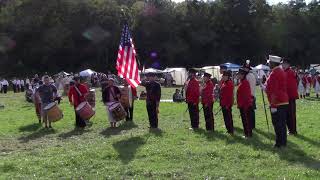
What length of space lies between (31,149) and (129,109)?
6.46 m

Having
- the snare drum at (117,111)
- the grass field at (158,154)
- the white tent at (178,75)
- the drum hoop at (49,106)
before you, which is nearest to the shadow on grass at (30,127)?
the grass field at (158,154)

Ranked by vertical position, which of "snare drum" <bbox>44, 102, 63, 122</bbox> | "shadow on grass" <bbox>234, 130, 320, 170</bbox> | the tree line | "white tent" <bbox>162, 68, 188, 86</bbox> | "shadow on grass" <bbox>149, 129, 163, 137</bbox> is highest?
the tree line

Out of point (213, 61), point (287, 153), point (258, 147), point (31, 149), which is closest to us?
point (287, 153)

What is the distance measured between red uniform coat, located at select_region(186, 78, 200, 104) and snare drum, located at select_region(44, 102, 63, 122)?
4818 mm

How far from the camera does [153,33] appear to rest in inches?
3410

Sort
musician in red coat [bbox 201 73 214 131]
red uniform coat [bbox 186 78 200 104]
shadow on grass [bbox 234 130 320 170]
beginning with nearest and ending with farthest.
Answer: shadow on grass [bbox 234 130 320 170] → musician in red coat [bbox 201 73 214 131] → red uniform coat [bbox 186 78 200 104]

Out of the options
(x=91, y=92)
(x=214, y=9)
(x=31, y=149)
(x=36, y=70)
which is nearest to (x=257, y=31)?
(x=214, y=9)

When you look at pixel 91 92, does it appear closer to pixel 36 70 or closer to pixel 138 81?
pixel 138 81

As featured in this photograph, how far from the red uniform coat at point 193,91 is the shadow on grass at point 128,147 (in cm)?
272

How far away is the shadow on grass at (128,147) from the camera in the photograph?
38.9ft

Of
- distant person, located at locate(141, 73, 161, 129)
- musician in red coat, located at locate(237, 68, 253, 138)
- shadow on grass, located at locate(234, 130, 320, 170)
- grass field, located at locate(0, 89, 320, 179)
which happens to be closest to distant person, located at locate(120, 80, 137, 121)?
grass field, located at locate(0, 89, 320, 179)

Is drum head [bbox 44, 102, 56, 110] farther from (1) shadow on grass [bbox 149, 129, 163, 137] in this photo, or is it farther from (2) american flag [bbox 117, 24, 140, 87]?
(1) shadow on grass [bbox 149, 129, 163, 137]

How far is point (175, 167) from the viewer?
10539 millimetres

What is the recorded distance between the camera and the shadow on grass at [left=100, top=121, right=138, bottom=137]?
17141 millimetres
